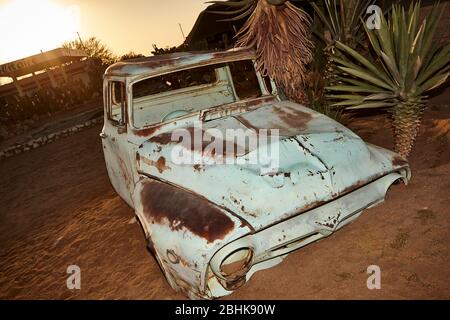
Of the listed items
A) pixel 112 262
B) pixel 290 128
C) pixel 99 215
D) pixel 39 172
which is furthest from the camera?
pixel 39 172

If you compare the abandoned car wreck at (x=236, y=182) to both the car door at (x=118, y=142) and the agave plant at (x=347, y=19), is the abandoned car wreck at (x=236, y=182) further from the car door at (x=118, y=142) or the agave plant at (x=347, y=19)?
the agave plant at (x=347, y=19)

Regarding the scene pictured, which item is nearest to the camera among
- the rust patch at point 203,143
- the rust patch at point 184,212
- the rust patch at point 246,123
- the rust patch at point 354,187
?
the rust patch at point 184,212

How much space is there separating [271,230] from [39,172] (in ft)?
24.4

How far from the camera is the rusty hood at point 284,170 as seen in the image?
238cm

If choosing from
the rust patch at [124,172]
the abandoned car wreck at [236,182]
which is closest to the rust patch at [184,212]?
the abandoned car wreck at [236,182]

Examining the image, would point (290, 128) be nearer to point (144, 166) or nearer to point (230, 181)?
point (230, 181)

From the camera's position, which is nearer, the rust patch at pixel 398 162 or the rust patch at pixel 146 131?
the rust patch at pixel 398 162

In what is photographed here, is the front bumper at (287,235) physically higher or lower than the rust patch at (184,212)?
lower

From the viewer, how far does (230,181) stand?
2.50 metres

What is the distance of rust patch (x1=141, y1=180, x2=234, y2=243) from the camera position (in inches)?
87.0

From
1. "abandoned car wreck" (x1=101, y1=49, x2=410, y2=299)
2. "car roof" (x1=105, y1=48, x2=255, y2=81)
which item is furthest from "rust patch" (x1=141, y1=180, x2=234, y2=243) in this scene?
"car roof" (x1=105, y1=48, x2=255, y2=81)

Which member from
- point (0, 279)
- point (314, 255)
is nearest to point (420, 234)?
point (314, 255)

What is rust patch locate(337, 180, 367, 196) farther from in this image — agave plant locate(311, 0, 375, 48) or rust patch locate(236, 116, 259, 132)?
agave plant locate(311, 0, 375, 48)

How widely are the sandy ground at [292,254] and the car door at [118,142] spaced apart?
0.67 meters
